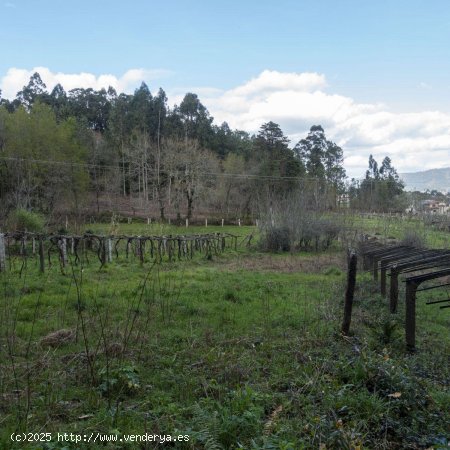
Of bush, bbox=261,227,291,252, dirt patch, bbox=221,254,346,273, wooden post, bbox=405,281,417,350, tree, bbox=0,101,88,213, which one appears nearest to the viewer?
wooden post, bbox=405,281,417,350

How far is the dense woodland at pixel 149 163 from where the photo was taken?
37.9 meters

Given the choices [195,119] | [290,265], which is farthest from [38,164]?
[195,119]

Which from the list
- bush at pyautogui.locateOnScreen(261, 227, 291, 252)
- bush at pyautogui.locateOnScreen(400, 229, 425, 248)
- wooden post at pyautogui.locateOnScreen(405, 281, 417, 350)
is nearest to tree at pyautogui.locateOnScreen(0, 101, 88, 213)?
bush at pyautogui.locateOnScreen(261, 227, 291, 252)

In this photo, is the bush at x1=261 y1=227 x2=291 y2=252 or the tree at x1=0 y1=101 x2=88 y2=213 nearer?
the bush at x1=261 y1=227 x2=291 y2=252

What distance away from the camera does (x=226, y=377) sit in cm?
517

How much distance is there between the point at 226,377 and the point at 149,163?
170 feet

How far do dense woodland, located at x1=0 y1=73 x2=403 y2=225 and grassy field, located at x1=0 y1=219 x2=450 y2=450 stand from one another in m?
18.1

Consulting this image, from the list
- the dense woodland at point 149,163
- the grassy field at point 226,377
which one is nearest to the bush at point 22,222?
the dense woodland at point 149,163

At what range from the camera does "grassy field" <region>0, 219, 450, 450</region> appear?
376cm

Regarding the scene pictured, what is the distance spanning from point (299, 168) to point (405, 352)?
50.7 metres

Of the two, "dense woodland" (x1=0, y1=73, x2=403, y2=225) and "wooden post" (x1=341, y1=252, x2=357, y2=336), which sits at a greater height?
"dense woodland" (x1=0, y1=73, x2=403, y2=225)

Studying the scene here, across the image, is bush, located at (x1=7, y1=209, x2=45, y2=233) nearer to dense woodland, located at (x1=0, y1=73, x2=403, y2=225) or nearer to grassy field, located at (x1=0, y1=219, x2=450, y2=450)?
dense woodland, located at (x1=0, y1=73, x2=403, y2=225)

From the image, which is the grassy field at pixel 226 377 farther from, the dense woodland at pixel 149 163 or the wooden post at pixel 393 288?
the dense woodland at pixel 149 163

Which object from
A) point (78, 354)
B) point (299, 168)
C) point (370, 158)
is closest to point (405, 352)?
point (78, 354)
